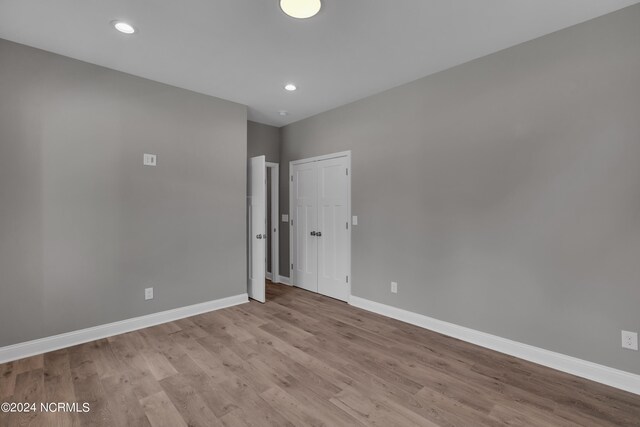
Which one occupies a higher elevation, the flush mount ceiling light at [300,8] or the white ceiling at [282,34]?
the white ceiling at [282,34]

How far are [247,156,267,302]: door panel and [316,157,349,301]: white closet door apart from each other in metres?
0.89

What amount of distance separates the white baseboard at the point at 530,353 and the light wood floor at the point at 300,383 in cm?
8

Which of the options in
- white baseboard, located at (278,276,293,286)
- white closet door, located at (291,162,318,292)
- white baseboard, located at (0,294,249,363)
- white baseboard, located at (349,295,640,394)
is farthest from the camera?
white baseboard, located at (278,276,293,286)

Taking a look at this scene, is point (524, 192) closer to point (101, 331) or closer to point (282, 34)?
point (282, 34)

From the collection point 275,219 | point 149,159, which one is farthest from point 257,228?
point 149,159

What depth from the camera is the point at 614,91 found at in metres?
2.18

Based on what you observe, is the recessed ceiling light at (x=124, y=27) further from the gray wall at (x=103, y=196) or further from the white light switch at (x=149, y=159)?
the white light switch at (x=149, y=159)

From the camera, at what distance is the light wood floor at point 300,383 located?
6.06ft

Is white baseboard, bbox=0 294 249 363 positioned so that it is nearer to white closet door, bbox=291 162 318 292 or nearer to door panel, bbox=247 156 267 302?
door panel, bbox=247 156 267 302

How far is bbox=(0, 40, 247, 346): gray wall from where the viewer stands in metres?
2.55

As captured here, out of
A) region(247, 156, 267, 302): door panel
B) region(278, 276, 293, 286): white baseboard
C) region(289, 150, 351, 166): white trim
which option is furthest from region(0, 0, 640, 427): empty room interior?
region(278, 276, 293, 286): white baseboard

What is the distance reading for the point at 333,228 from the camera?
4.29m

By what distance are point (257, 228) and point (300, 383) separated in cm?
236

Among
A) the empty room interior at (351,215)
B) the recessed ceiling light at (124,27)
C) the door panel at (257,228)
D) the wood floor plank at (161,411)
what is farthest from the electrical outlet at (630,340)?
the recessed ceiling light at (124,27)
